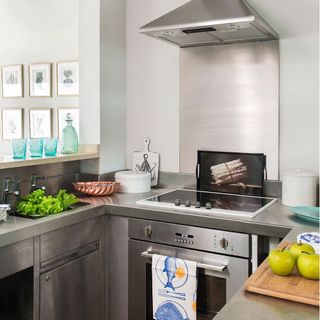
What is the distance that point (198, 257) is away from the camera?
201cm

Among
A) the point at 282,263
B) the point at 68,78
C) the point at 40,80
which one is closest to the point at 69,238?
the point at 282,263

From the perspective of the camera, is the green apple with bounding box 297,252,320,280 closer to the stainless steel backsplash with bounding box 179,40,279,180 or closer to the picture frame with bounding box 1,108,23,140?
the stainless steel backsplash with bounding box 179,40,279,180

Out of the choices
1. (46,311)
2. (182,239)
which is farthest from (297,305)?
(46,311)

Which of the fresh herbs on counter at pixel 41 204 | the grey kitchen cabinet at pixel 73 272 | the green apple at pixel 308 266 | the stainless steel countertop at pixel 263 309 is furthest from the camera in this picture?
the fresh herbs on counter at pixel 41 204

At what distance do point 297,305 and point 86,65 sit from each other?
2070 mm

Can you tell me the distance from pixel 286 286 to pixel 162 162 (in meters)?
1.76

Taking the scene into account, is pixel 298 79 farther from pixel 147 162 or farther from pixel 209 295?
pixel 209 295

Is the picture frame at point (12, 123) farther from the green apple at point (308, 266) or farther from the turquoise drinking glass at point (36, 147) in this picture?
the green apple at point (308, 266)

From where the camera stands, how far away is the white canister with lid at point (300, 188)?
7.11 ft

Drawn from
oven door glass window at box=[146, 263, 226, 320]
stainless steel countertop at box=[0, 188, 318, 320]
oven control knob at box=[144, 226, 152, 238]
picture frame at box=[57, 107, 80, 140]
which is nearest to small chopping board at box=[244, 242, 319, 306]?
stainless steel countertop at box=[0, 188, 318, 320]

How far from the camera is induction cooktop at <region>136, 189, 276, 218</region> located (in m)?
2.05

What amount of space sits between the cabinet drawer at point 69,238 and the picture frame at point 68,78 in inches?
51.1

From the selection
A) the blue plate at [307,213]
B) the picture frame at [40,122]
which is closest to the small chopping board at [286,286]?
the blue plate at [307,213]

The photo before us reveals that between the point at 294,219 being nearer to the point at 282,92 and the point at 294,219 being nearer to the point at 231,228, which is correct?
the point at 231,228
